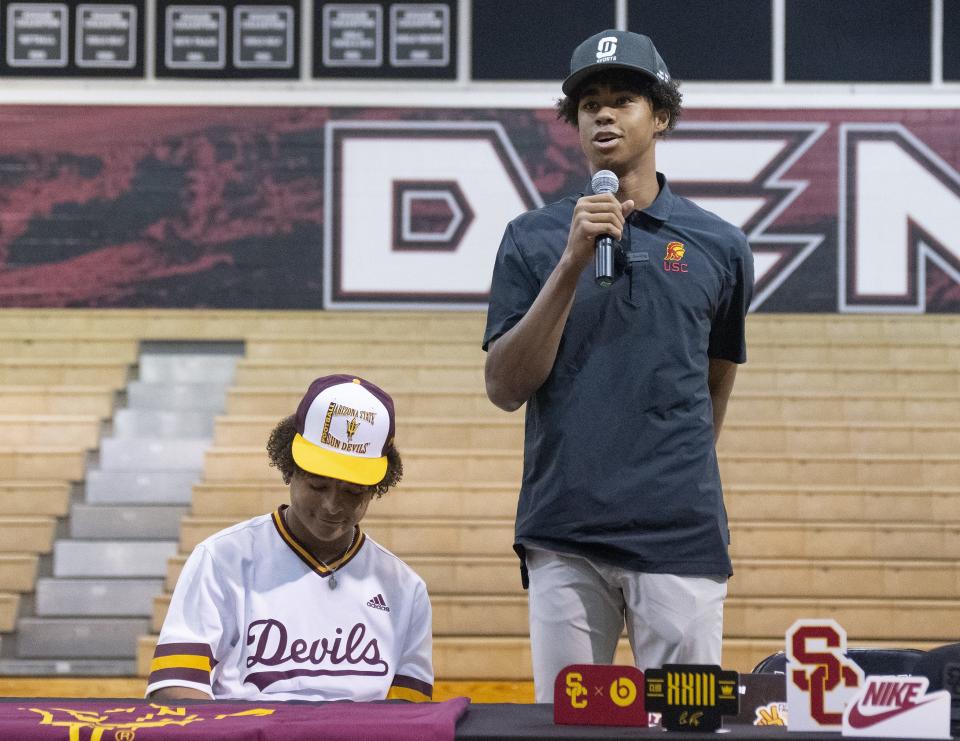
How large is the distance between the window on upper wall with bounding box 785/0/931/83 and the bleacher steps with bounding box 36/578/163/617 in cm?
418

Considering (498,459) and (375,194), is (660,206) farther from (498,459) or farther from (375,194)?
(375,194)

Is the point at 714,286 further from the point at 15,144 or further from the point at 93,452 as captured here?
the point at 15,144

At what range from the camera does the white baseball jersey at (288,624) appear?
158cm

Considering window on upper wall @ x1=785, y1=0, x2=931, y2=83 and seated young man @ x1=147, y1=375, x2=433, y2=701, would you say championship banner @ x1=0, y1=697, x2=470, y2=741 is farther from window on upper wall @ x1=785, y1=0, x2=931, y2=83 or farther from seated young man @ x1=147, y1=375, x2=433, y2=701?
window on upper wall @ x1=785, y1=0, x2=931, y2=83

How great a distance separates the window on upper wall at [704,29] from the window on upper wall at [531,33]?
203 millimetres

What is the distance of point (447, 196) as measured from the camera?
6734 mm

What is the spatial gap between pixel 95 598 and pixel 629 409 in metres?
3.53

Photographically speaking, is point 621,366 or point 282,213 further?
point 282,213

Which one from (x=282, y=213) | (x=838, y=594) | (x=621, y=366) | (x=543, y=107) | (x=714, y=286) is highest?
(x=543, y=107)

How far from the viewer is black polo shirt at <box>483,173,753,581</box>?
1.54 metres

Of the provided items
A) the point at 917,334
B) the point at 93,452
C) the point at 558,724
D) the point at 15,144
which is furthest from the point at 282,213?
the point at 558,724

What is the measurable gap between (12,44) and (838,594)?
4.99 m

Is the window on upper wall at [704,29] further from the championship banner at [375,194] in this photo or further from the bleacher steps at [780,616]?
the bleacher steps at [780,616]

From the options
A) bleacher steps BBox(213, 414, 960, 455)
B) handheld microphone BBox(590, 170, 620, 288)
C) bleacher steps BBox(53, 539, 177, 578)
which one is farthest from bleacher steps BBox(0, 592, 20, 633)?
handheld microphone BBox(590, 170, 620, 288)
